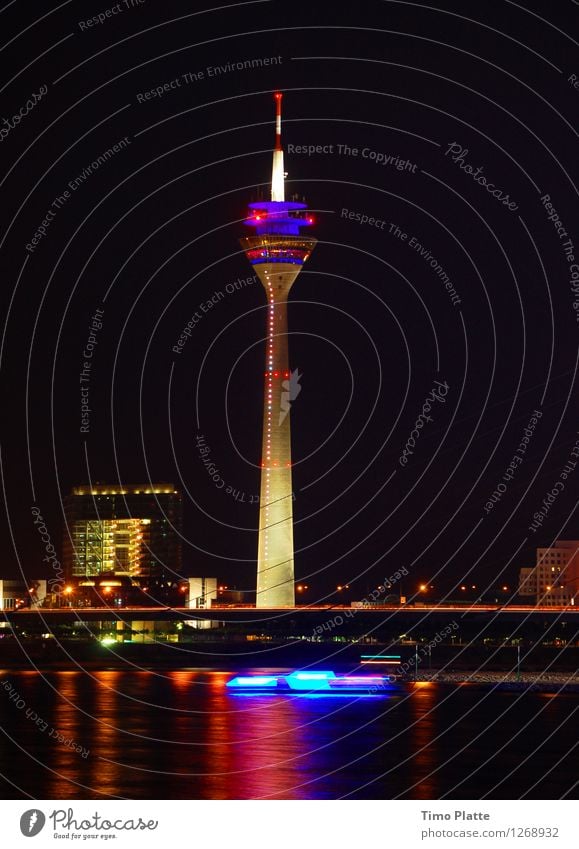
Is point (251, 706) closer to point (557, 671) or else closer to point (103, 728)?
point (103, 728)

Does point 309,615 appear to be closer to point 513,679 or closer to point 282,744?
point 513,679

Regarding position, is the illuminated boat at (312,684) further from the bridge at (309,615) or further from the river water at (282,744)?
the bridge at (309,615)

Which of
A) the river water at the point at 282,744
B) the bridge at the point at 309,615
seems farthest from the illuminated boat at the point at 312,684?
the bridge at the point at 309,615

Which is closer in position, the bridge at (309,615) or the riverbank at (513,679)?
the riverbank at (513,679)

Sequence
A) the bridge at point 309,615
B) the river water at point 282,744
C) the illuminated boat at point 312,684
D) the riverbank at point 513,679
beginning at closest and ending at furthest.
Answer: the river water at point 282,744 < the illuminated boat at point 312,684 < the riverbank at point 513,679 < the bridge at point 309,615

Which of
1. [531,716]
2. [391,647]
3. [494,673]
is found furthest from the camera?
[391,647]

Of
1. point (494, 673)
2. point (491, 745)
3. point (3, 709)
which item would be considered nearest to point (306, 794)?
point (491, 745)

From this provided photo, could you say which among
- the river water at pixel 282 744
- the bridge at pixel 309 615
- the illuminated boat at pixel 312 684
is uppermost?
the bridge at pixel 309 615
